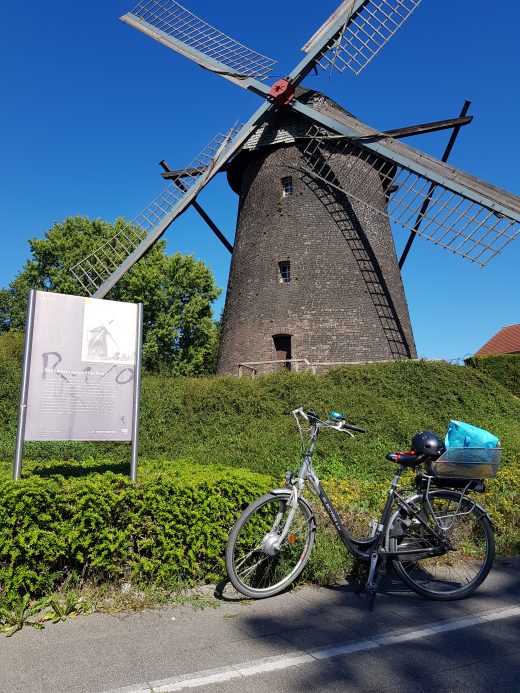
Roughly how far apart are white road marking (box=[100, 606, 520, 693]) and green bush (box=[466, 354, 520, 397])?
21502 mm

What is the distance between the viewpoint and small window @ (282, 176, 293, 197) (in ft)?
52.9

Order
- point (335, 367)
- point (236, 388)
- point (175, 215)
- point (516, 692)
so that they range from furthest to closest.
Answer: point (175, 215) → point (335, 367) → point (236, 388) → point (516, 692)

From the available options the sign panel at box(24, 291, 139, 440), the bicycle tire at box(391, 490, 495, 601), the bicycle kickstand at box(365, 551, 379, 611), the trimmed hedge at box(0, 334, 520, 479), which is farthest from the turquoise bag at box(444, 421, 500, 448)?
the trimmed hedge at box(0, 334, 520, 479)

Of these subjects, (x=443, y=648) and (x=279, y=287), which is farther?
(x=279, y=287)

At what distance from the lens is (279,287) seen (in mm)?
15609

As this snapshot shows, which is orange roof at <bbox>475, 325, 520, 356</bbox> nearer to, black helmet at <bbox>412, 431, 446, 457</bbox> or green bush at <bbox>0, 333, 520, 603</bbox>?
green bush at <bbox>0, 333, 520, 603</bbox>

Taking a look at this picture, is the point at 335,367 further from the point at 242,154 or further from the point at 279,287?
the point at 242,154

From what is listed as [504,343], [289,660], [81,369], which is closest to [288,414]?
[81,369]

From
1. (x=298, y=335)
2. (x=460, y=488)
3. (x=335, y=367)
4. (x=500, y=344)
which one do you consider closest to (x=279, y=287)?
(x=298, y=335)

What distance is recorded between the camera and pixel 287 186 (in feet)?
53.4

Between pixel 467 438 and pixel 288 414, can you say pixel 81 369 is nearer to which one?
pixel 467 438

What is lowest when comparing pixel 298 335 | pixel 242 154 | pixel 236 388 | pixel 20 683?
pixel 20 683

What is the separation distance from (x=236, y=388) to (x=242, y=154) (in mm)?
8248

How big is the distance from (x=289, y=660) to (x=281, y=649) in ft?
0.50
